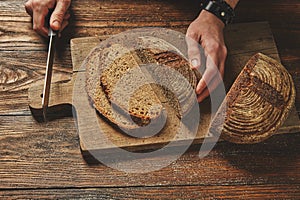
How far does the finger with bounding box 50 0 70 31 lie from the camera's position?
225 cm

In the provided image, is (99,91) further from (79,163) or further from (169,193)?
(169,193)

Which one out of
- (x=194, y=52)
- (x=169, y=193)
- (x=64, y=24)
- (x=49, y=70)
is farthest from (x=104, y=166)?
(x=64, y=24)

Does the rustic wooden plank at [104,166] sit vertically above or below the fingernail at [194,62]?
below

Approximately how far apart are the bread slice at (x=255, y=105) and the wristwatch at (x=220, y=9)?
0.94 ft

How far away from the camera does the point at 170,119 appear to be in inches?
81.9

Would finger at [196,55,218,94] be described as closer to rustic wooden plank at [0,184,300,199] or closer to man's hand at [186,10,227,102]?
man's hand at [186,10,227,102]

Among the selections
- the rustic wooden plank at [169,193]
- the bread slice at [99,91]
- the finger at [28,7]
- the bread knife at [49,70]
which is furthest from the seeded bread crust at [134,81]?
the finger at [28,7]

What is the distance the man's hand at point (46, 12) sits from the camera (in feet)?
7.47

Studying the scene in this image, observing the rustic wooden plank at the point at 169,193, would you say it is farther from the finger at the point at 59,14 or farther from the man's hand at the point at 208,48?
the finger at the point at 59,14

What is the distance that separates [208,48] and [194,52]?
0.19ft

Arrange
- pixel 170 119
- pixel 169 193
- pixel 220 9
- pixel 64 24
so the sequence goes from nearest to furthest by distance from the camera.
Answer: pixel 169 193, pixel 170 119, pixel 220 9, pixel 64 24

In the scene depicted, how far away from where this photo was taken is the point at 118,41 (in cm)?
227

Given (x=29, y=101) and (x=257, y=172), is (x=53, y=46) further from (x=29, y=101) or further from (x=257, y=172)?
(x=257, y=172)

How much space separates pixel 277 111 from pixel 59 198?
0.87 meters
